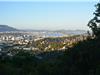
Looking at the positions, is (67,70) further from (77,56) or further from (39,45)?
(39,45)

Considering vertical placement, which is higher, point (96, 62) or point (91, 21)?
point (91, 21)

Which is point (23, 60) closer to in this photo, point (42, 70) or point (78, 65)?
point (42, 70)

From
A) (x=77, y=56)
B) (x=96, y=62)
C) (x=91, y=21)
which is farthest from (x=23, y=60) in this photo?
(x=96, y=62)

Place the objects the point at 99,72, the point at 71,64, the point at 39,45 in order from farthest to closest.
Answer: the point at 39,45 → the point at 71,64 → the point at 99,72

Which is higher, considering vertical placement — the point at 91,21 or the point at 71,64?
the point at 91,21

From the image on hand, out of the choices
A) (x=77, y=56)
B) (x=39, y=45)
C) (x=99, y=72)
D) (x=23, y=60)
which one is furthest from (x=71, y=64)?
(x=39, y=45)

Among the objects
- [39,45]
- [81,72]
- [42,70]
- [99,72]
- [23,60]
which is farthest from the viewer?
[39,45]

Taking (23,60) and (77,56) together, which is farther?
(23,60)

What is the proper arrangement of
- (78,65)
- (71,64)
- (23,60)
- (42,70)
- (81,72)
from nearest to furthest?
(81,72) < (78,65) < (71,64) < (42,70) < (23,60)

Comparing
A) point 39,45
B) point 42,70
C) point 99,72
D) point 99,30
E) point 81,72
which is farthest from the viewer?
point 39,45
